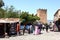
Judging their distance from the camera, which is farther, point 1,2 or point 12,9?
point 12,9

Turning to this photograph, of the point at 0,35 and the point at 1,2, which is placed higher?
the point at 1,2

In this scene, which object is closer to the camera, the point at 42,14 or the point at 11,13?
the point at 11,13

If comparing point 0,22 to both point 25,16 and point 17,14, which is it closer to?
point 25,16

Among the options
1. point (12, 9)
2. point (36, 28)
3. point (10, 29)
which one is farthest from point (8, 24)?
point (12, 9)

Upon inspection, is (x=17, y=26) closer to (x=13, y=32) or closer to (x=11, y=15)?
(x=13, y=32)

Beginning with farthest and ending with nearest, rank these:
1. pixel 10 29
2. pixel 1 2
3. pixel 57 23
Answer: pixel 1 2, pixel 57 23, pixel 10 29

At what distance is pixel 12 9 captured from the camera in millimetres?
60188

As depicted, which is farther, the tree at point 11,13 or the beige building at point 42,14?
the beige building at point 42,14

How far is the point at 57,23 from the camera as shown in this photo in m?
47.2

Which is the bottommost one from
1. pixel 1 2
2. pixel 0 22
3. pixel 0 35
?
pixel 0 35

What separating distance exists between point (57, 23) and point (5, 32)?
56.3 ft

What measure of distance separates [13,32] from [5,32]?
9.06 feet

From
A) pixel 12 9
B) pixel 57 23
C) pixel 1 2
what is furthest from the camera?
pixel 12 9

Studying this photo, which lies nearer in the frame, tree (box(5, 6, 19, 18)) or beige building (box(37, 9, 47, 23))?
tree (box(5, 6, 19, 18))
